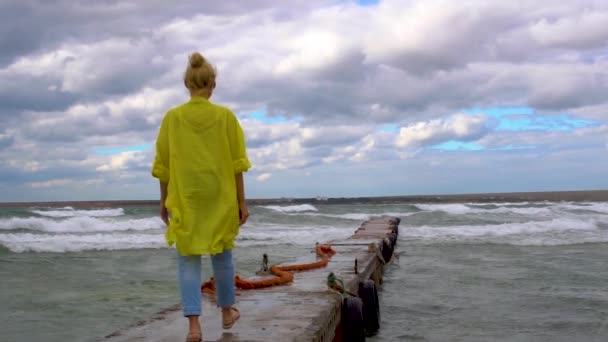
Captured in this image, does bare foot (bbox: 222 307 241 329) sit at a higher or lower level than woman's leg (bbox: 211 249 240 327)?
lower

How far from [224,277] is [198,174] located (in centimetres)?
74

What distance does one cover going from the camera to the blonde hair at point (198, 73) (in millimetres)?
3569

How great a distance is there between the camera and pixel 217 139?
3561 mm

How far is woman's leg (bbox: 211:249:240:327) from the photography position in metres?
3.76

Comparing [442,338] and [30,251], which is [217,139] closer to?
[442,338]

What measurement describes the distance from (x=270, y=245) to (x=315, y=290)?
1139cm

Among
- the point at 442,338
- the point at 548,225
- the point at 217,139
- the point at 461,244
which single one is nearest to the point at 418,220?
the point at 548,225

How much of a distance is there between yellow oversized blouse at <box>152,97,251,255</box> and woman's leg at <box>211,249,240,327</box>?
17 centimetres

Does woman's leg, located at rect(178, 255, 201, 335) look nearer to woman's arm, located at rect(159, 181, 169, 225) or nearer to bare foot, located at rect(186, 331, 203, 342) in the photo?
bare foot, located at rect(186, 331, 203, 342)

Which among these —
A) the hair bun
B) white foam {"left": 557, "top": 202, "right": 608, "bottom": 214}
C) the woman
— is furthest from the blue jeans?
white foam {"left": 557, "top": 202, "right": 608, "bottom": 214}

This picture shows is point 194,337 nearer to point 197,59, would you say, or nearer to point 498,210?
point 197,59

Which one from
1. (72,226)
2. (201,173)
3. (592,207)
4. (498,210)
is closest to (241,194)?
(201,173)

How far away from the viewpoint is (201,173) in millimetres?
3512

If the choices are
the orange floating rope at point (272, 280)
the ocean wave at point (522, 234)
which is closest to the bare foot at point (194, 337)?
the orange floating rope at point (272, 280)
